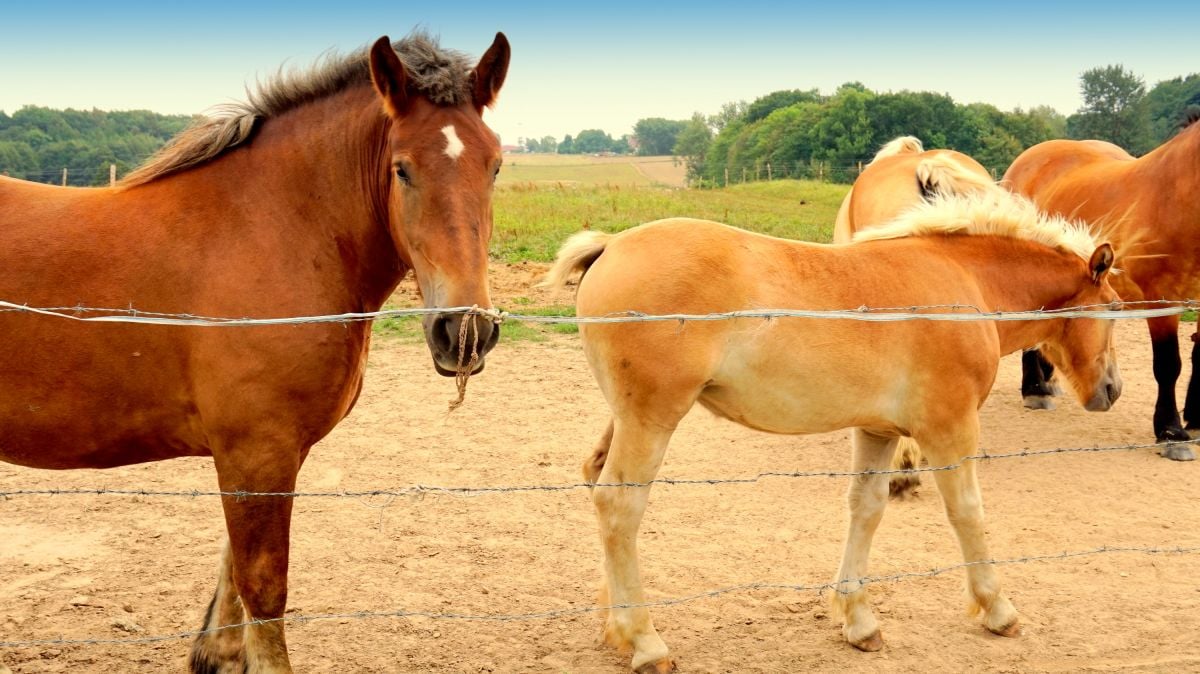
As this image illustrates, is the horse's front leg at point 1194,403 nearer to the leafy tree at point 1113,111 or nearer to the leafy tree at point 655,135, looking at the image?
the leafy tree at point 1113,111

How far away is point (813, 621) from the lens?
391 cm

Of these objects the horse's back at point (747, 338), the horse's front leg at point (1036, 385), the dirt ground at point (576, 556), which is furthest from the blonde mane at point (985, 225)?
the horse's front leg at point (1036, 385)

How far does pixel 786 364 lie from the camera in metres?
3.36

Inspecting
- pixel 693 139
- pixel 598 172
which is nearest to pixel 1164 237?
pixel 598 172

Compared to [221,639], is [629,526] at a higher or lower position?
higher

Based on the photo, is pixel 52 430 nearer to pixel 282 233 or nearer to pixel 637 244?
pixel 282 233

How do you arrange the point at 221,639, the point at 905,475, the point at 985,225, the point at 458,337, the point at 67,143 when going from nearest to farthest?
1. the point at 458,337
2. the point at 221,639
3. the point at 985,225
4. the point at 905,475
5. the point at 67,143

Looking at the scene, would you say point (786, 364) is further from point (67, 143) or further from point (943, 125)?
point (943, 125)

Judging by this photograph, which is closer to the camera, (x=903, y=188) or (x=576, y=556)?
(x=576, y=556)

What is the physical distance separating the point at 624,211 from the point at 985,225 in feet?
58.0

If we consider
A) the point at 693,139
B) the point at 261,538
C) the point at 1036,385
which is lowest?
the point at 1036,385

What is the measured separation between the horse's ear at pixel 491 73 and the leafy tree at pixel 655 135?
104 metres

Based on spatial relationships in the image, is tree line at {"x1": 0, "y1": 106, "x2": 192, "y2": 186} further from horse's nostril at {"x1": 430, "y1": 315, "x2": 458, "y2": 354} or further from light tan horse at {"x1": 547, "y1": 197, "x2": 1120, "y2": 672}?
horse's nostril at {"x1": 430, "y1": 315, "x2": 458, "y2": 354}

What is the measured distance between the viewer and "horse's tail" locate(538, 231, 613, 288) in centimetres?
373
